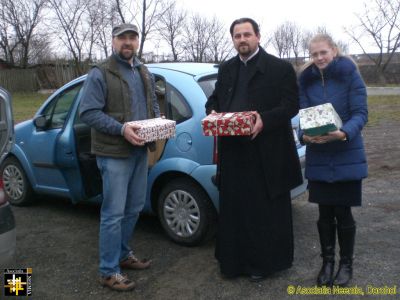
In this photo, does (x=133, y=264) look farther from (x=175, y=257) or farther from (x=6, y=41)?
(x=6, y=41)

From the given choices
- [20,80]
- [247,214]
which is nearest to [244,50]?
[247,214]

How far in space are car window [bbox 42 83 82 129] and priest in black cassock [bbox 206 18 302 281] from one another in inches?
80.5

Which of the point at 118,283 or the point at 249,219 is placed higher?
the point at 249,219

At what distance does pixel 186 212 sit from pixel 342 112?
1.71 meters

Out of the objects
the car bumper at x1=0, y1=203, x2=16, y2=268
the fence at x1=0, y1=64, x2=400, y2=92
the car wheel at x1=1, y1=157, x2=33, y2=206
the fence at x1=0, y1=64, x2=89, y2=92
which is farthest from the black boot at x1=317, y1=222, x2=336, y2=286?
the fence at x1=0, y1=64, x2=89, y2=92

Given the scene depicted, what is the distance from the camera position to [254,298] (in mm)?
3307

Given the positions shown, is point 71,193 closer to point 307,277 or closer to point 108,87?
point 108,87

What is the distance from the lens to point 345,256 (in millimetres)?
3445

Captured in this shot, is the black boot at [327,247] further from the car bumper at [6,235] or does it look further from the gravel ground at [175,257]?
the car bumper at [6,235]

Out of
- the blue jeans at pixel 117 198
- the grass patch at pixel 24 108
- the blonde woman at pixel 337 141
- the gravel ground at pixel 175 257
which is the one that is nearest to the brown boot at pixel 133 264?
the gravel ground at pixel 175 257

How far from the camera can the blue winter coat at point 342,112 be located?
3.14 metres

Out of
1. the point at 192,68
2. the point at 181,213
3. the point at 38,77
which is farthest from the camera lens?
the point at 38,77

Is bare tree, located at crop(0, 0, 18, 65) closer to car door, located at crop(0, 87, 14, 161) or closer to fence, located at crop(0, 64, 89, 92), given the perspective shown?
fence, located at crop(0, 64, 89, 92)

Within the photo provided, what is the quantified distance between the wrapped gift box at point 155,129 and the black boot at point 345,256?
4.89 feet
